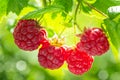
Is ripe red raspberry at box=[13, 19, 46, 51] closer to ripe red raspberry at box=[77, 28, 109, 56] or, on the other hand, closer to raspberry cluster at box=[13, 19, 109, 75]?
raspberry cluster at box=[13, 19, 109, 75]

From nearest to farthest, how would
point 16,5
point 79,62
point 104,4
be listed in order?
point 16,5, point 104,4, point 79,62

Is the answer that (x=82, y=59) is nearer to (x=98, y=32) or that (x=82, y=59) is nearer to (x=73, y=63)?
(x=73, y=63)

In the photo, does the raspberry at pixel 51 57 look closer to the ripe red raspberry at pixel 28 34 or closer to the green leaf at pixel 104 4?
the ripe red raspberry at pixel 28 34

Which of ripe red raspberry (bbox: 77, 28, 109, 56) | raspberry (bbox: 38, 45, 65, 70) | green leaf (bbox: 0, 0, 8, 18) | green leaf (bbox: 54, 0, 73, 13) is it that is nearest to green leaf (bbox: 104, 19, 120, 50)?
ripe red raspberry (bbox: 77, 28, 109, 56)

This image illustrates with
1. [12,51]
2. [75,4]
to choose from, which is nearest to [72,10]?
[75,4]

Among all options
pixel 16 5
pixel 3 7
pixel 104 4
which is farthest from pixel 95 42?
pixel 3 7

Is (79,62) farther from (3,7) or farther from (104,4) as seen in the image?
(3,7)
